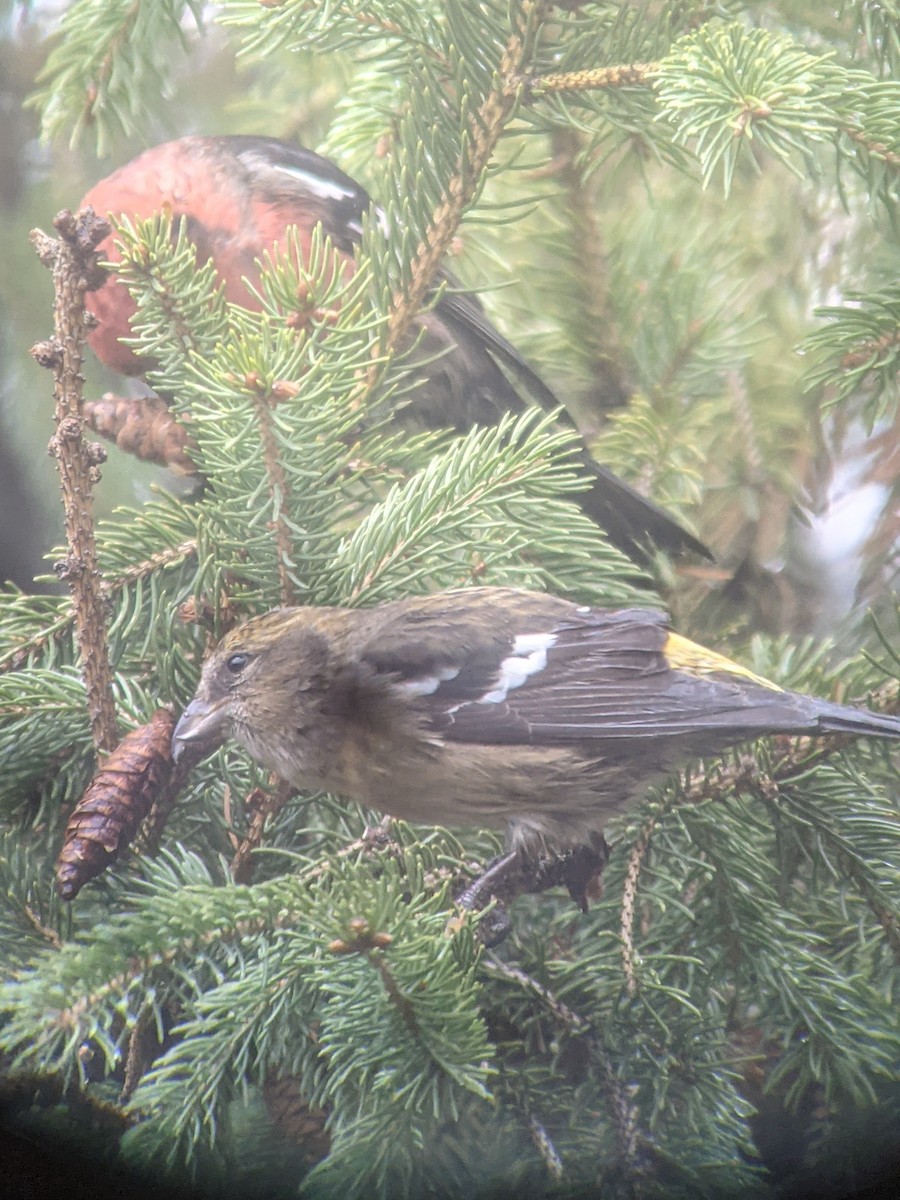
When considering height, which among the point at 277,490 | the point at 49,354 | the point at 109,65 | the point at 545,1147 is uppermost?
the point at 109,65

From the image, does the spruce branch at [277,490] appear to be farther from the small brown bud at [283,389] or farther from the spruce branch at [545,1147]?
the spruce branch at [545,1147]

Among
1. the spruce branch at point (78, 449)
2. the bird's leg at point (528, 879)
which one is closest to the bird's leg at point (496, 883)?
the bird's leg at point (528, 879)

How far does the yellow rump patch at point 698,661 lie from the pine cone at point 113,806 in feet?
1.05

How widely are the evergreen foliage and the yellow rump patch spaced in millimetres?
37

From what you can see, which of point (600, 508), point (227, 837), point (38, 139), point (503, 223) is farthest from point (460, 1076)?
point (38, 139)

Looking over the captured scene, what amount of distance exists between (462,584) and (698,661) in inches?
6.3

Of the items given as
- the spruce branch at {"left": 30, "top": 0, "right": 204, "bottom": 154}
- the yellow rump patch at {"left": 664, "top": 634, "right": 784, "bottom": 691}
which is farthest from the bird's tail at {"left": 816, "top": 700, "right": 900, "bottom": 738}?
the spruce branch at {"left": 30, "top": 0, "right": 204, "bottom": 154}

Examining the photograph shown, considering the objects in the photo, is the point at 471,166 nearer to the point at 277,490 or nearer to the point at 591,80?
the point at 591,80

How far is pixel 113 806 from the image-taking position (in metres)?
0.61

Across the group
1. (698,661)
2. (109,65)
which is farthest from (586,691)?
(109,65)

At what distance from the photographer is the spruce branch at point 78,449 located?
1.95 ft

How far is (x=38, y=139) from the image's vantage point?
2.48ft

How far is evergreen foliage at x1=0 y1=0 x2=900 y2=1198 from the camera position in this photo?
58cm

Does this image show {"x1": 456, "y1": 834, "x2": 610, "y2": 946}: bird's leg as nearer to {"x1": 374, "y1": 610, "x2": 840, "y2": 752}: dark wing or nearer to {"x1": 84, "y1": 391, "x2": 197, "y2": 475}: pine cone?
{"x1": 374, "y1": 610, "x2": 840, "y2": 752}: dark wing
